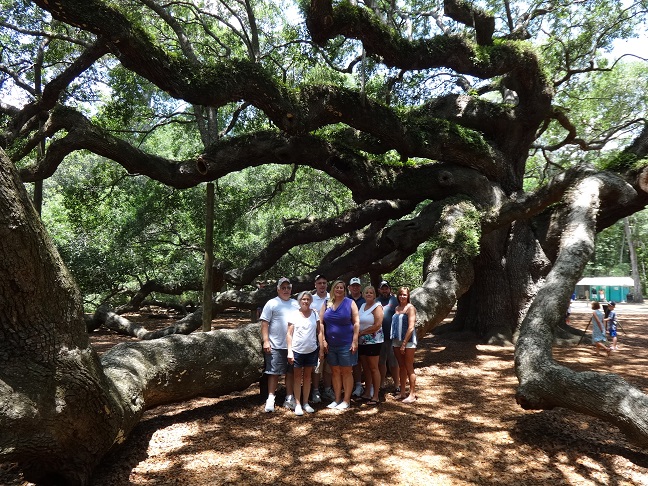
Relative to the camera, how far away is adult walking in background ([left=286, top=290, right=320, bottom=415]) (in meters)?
5.36

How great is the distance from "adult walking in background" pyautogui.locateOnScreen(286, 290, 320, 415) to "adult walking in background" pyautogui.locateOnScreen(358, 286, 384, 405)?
0.63 metres

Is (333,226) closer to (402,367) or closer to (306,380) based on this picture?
(402,367)

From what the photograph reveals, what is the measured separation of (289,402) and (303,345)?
79 cm

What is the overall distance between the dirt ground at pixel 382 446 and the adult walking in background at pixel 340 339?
0.90 ft

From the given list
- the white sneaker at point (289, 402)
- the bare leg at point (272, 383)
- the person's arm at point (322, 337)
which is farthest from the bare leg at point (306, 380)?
the bare leg at point (272, 383)

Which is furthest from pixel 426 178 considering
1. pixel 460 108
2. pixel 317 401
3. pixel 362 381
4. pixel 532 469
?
pixel 532 469

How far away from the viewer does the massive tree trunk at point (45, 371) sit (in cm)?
287

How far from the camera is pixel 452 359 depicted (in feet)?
27.6

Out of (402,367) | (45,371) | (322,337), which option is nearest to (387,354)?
Result: (402,367)

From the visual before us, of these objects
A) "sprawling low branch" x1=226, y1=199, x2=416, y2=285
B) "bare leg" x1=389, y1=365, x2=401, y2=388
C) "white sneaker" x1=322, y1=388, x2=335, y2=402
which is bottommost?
"white sneaker" x1=322, y1=388, x2=335, y2=402

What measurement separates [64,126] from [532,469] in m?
8.42

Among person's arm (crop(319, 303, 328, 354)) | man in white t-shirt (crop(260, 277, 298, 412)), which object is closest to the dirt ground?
man in white t-shirt (crop(260, 277, 298, 412))

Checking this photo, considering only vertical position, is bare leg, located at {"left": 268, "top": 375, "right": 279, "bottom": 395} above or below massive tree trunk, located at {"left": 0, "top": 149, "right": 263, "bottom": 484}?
below

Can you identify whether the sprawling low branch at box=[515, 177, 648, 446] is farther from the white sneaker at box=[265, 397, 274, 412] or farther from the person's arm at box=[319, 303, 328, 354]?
the white sneaker at box=[265, 397, 274, 412]
